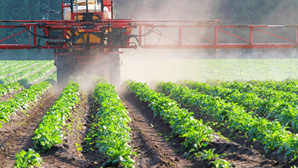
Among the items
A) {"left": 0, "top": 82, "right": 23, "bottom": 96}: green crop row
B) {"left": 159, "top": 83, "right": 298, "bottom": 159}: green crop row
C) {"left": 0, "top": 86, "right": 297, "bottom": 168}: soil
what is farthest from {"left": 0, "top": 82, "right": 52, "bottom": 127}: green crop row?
{"left": 159, "top": 83, "right": 298, "bottom": 159}: green crop row

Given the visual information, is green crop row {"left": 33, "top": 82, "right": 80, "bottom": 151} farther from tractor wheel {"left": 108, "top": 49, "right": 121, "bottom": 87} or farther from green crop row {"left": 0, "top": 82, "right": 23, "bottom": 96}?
tractor wheel {"left": 108, "top": 49, "right": 121, "bottom": 87}

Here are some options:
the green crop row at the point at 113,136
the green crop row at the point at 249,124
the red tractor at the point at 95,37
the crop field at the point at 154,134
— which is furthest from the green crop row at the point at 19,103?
the green crop row at the point at 249,124

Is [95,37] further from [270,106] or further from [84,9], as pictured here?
[270,106]

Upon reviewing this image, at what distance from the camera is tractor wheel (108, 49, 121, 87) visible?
17.7 m

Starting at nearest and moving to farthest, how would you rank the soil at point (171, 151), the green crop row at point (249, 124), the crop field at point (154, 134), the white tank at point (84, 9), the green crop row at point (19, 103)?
the soil at point (171, 151)
the crop field at point (154, 134)
the green crop row at point (249, 124)
the green crop row at point (19, 103)
the white tank at point (84, 9)

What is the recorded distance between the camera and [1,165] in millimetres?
6660

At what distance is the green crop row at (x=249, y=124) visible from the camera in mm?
6668

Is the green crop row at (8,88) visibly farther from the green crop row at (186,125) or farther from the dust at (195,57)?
the dust at (195,57)

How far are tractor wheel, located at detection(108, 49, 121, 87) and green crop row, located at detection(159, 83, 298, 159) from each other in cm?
573

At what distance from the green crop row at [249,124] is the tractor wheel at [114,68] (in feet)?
18.8

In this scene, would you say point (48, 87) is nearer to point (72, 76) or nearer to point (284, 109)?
point (72, 76)

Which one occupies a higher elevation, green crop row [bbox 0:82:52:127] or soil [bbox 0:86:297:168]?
green crop row [bbox 0:82:52:127]

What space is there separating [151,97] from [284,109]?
4.27m

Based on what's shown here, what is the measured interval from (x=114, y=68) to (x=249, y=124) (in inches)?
420
